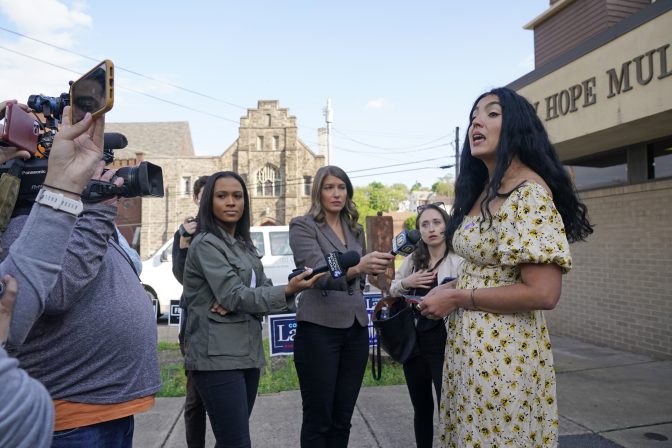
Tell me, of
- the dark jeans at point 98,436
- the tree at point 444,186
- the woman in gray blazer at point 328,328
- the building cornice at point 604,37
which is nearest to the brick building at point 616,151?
the building cornice at point 604,37

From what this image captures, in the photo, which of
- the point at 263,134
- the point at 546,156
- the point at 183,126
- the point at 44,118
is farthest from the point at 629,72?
the point at 183,126

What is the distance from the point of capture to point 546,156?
1979 mm

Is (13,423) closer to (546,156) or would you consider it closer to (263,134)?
(546,156)

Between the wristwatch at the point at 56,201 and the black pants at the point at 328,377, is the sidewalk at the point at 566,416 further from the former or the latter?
the wristwatch at the point at 56,201

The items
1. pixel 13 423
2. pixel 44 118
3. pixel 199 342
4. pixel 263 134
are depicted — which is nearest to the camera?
pixel 13 423

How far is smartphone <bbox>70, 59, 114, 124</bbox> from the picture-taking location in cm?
131

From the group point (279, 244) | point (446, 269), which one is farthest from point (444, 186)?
point (446, 269)

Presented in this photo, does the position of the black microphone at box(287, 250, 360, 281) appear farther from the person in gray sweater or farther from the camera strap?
the person in gray sweater

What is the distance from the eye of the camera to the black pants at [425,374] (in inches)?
120

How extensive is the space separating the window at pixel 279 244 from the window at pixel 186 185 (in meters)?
25.5

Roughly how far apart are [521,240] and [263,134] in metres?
37.3

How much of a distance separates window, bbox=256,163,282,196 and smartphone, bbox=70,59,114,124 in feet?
116

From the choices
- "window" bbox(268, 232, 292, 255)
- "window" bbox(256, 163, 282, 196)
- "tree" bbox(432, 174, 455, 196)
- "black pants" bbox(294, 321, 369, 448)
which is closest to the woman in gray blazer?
"black pants" bbox(294, 321, 369, 448)

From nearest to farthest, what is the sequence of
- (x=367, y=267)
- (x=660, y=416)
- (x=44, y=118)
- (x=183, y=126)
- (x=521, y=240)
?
(x=44, y=118)
(x=521, y=240)
(x=367, y=267)
(x=660, y=416)
(x=183, y=126)
